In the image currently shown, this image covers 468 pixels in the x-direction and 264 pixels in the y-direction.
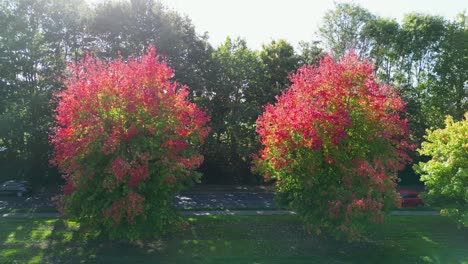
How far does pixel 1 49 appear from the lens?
33.4 m

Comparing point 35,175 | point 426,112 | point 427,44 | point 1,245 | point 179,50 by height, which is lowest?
point 1,245

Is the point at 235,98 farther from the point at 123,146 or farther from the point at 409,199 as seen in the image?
the point at 123,146

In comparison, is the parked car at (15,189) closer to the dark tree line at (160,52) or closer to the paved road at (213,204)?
the paved road at (213,204)

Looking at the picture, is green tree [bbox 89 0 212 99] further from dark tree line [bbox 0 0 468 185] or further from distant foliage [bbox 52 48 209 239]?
distant foliage [bbox 52 48 209 239]

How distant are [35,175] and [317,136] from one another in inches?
1198

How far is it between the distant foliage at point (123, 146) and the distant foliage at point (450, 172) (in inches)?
470

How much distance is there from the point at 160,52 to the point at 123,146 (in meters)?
18.8

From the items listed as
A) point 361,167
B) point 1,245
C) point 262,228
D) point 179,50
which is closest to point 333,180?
point 361,167

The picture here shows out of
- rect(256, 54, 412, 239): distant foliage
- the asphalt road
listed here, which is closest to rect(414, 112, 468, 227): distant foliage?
rect(256, 54, 412, 239): distant foliage

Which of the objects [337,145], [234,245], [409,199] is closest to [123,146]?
[234,245]

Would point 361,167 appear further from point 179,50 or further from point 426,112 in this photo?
point 426,112

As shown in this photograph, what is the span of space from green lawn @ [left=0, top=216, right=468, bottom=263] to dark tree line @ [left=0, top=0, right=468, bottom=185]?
1328 centimetres

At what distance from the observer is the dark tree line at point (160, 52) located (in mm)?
33938

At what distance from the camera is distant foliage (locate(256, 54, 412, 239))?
17703mm
